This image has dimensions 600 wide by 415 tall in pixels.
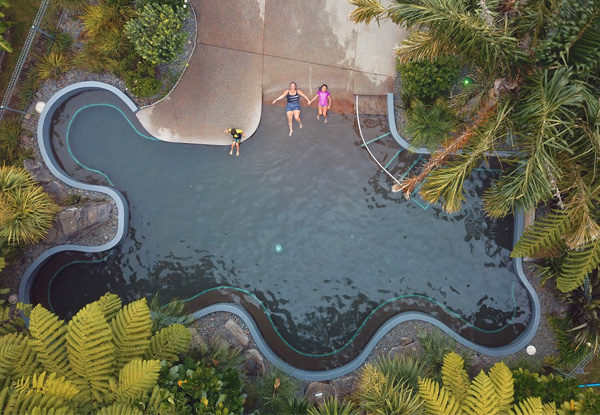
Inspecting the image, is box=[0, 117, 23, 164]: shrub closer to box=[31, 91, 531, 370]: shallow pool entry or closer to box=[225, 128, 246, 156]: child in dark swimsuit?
box=[31, 91, 531, 370]: shallow pool entry

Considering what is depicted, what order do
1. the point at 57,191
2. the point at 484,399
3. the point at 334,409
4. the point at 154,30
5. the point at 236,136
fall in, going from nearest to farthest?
the point at 484,399
the point at 334,409
the point at 154,30
the point at 57,191
the point at 236,136

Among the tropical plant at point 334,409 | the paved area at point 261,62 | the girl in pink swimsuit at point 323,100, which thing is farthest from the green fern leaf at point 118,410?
the girl in pink swimsuit at point 323,100

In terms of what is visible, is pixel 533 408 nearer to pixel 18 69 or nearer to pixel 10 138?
pixel 10 138

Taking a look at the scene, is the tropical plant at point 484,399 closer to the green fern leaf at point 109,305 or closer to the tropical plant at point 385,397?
the tropical plant at point 385,397

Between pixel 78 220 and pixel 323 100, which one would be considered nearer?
pixel 78 220

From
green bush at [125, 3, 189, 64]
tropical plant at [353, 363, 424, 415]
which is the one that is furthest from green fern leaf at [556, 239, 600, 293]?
green bush at [125, 3, 189, 64]

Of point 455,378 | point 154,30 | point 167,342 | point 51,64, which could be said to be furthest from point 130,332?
point 51,64
